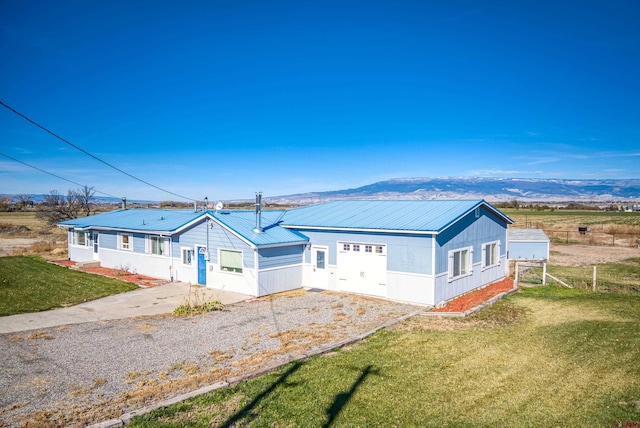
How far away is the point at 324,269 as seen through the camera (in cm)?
2025

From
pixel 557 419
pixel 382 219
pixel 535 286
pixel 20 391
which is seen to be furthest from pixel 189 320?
pixel 535 286

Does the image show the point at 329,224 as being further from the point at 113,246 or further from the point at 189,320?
the point at 113,246

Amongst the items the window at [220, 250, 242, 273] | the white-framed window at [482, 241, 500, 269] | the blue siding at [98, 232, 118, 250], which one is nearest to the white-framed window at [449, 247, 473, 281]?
the white-framed window at [482, 241, 500, 269]

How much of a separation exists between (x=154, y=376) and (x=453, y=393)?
643 cm

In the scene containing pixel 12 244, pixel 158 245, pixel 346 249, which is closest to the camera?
pixel 346 249

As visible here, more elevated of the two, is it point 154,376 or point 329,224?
point 329,224

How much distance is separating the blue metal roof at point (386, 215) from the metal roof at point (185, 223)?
98 cm

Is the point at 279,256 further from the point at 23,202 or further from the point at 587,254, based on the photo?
the point at 23,202

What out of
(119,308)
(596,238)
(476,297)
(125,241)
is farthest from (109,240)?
(596,238)

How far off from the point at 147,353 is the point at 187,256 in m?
11.8

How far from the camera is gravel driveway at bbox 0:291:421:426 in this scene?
808 centimetres

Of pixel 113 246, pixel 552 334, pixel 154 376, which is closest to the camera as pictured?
pixel 154 376

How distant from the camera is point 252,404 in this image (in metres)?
7.91

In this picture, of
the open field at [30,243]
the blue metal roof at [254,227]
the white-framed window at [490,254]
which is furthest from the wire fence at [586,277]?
the open field at [30,243]
